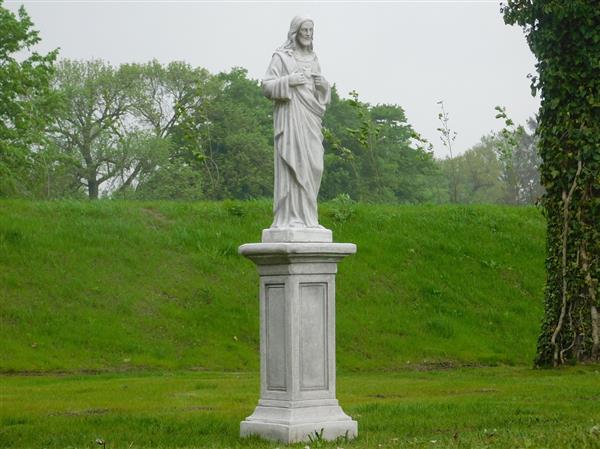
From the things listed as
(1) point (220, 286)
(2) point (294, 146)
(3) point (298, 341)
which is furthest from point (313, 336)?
(1) point (220, 286)

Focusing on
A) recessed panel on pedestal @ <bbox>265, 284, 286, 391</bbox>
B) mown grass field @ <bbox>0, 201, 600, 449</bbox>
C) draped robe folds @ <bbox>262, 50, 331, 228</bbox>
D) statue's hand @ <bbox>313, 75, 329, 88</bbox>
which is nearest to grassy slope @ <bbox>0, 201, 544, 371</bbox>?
mown grass field @ <bbox>0, 201, 600, 449</bbox>

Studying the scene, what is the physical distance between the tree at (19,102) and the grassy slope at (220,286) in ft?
11.6

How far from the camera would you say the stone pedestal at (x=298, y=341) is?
8.80 m

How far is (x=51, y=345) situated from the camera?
1802 cm

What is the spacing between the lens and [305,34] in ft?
31.1

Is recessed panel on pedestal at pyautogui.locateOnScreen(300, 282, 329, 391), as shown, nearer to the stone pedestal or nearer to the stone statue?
the stone pedestal

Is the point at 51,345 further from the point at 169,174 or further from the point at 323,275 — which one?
the point at 169,174

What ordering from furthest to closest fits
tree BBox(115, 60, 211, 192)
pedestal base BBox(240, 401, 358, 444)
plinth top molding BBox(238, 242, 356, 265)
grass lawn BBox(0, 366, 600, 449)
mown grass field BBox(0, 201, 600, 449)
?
tree BBox(115, 60, 211, 192), mown grass field BBox(0, 201, 600, 449), plinth top molding BBox(238, 242, 356, 265), pedestal base BBox(240, 401, 358, 444), grass lawn BBox(0, 366, 600, 449)

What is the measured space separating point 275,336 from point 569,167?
26.4 feet

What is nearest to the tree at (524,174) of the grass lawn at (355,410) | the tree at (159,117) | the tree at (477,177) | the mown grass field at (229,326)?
the tree at (477,177)

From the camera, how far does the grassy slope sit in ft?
60.7

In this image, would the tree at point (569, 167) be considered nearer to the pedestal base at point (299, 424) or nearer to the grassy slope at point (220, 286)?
the grassy slope at point (220, 286)

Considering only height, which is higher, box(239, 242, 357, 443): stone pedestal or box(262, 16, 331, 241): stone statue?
box(262, 16, 331, 241): stone statue

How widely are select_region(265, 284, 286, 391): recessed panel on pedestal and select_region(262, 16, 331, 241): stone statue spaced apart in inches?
23.3
